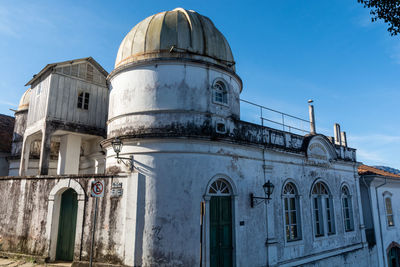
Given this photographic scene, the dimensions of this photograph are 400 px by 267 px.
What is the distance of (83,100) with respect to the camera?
1484cm

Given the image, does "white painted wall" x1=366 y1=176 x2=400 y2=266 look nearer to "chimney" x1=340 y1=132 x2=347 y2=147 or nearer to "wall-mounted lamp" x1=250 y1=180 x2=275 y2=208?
"chimney" x1=340 y1=132 x2=347 y2=147

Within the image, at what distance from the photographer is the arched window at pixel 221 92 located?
11.2m

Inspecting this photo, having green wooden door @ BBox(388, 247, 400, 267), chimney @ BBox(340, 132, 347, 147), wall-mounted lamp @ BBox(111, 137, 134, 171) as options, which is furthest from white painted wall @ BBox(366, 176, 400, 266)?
wall-mounted lamp @ BBox(111, 137, 134, 171)

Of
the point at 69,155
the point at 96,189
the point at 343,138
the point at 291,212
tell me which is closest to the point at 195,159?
the point at 96,189

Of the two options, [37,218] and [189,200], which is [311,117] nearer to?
[189,200]

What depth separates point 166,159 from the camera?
381 inches

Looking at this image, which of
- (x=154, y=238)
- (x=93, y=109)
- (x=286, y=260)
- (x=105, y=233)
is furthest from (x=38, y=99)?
(x=286, y=260)

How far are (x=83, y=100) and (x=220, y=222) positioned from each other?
9.45 metres

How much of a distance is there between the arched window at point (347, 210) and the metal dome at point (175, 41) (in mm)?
10408

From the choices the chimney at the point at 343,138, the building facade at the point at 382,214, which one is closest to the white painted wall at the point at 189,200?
the chimney at the point at 343,138

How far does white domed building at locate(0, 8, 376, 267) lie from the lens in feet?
31.0

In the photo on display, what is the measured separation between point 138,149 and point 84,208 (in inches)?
119

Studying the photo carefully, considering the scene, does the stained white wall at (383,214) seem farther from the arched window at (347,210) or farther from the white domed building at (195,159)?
the white domed building at (195,159)

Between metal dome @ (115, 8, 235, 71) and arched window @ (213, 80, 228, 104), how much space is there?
2.57 ft
